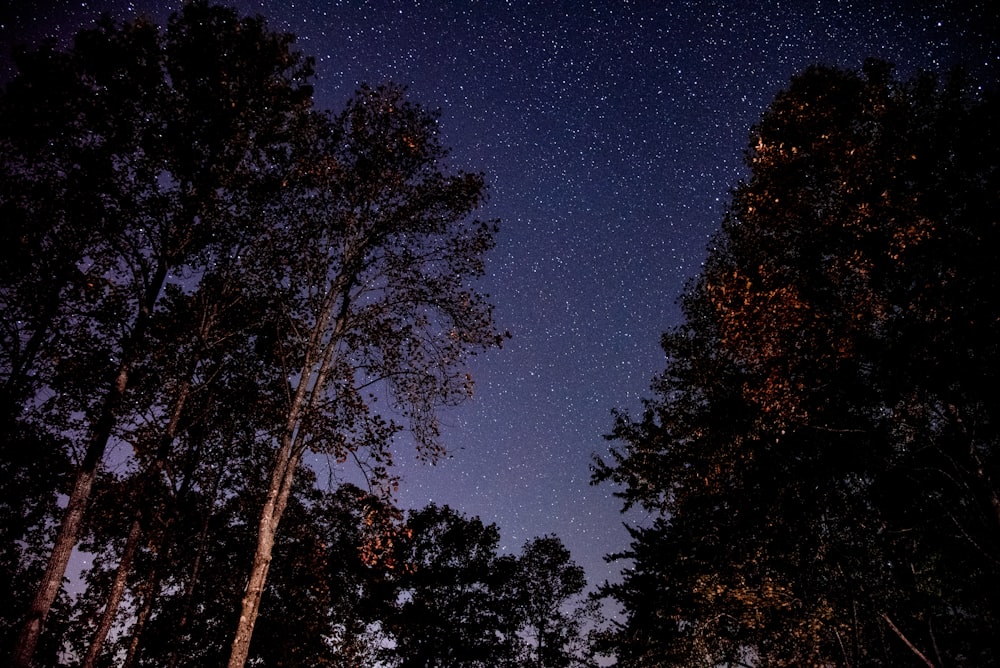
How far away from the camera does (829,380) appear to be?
1121cm

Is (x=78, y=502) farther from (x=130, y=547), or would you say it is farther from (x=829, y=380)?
(x=829, y=380)

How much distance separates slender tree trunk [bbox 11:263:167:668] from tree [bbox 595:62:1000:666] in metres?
12.9

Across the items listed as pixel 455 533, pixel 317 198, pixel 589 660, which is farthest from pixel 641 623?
pixel 317 198

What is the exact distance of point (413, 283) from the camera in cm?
1280

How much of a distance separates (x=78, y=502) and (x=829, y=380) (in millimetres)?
16617

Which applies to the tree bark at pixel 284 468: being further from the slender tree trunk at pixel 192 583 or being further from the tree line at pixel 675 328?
the slender tree trunk at pixel 192 583

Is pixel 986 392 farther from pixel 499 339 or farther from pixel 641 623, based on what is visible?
pixel 641 623

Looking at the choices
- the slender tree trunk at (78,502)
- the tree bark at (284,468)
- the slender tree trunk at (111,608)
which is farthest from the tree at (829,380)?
A: the slender tree trunk at (111,608)

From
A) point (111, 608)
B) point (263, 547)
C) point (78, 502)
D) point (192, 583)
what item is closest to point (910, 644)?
point (263, 547)

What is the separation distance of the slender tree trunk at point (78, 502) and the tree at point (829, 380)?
1288 centimetres

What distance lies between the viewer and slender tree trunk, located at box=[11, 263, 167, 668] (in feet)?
29.6

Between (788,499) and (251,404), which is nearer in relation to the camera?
(788,499)

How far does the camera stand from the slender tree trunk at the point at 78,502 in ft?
29.6

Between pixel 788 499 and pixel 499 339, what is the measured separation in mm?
8541
